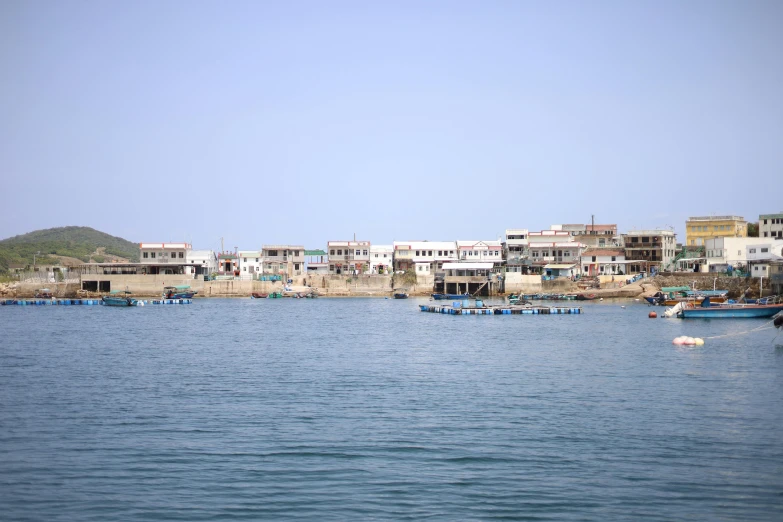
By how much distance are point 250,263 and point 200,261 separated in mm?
7483

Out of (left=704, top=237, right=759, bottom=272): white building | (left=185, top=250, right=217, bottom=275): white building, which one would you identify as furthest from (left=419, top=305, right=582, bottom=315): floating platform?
(left=185, top=250, right=217, bottom=275): white building

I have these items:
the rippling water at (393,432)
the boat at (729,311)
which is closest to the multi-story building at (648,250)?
the boat at (729,311)

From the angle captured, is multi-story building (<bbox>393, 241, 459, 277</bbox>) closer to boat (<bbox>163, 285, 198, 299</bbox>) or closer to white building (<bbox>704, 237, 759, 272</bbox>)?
boat (<bbox>163, 285, 198, 299</bbox>)

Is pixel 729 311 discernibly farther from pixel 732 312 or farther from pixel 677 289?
pixel 677 289

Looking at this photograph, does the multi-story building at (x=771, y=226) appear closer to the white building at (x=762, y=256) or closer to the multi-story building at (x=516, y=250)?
the white building at (x=762, y=256)

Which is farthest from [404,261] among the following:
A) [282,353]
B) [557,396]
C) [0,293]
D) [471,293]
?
[557,396]

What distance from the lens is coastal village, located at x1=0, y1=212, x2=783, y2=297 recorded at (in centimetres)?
9931

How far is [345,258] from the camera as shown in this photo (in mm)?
116562

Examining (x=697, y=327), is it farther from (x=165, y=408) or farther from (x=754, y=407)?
(x=165, y=408)

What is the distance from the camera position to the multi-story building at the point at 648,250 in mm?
102938

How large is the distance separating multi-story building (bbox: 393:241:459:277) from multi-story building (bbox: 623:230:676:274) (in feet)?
80.8

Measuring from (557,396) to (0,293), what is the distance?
9688 centimetres

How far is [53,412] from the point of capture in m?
26.2

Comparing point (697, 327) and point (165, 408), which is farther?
point (697, 327)
